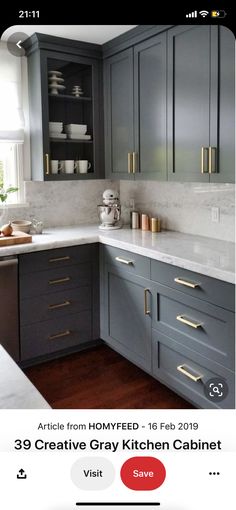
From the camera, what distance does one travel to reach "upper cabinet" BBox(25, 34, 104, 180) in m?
2.35

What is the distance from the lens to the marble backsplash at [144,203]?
2127 mm

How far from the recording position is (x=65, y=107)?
8.16 ft

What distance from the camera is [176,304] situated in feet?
5.89

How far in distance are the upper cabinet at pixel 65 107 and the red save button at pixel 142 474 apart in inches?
79.7

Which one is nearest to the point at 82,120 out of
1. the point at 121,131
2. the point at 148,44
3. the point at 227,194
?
the point at 121,131

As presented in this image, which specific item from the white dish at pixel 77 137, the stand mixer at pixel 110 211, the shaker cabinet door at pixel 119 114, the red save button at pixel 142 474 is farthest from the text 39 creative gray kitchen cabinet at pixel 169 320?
the red save button at pixel 142 474

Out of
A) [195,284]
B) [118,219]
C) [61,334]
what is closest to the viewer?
[195,284]

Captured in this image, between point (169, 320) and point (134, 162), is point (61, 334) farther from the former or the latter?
point (134, 162)

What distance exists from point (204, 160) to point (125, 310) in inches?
33.3

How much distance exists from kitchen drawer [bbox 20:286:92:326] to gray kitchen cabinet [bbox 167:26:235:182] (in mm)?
820

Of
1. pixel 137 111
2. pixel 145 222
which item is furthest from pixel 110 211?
pixel 137 111

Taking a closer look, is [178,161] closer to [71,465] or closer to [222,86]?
[222,86]
